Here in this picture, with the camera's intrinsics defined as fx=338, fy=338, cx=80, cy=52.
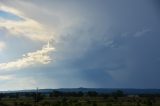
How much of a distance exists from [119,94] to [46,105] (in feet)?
322

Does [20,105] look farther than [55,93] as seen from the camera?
No

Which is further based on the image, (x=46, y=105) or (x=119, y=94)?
(x=119, y=94)

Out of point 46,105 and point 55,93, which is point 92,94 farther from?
point 46,105

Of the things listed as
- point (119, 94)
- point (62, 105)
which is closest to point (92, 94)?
point (119, 94)

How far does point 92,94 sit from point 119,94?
16.3 m

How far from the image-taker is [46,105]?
96188 mm

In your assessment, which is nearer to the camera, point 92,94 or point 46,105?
point 46,105

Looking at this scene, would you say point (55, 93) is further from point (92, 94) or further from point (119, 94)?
point (119, 94)

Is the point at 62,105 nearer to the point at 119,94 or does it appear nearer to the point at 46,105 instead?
the point at 46,105

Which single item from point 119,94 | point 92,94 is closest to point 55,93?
point 92,94

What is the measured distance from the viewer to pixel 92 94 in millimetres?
195625

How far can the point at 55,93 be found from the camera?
190500 mm

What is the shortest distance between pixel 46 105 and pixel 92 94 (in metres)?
101

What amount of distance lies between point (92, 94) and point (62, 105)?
101m
